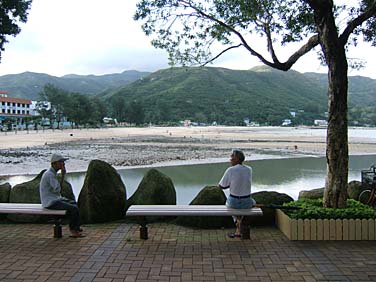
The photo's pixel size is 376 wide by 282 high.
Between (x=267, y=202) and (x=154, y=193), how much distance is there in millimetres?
2063

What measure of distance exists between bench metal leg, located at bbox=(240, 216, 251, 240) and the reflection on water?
405 cm

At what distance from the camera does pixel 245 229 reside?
227 inches

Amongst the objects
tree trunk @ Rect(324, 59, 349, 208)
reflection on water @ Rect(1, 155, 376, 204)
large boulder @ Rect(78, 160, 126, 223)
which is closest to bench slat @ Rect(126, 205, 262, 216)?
large boulder @ Rect(78, 160, 126, 223)

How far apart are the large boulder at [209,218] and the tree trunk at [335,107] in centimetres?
180

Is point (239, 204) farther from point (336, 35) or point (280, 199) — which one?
point (336, 35)

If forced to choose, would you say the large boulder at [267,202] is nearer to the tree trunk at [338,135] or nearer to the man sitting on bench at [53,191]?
the tree trunk at [338,135]

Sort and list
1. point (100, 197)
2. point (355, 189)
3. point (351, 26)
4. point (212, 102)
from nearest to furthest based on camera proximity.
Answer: point (351, 26)
point (100, 197)
point (355, 189)
point (212, 102)

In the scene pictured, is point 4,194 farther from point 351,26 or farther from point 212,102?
point 212,102

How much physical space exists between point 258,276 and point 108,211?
348 centimetres

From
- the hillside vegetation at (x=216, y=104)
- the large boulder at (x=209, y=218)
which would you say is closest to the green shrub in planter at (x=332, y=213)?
the large boulder at (x=209, y=218)

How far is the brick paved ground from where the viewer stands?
14.0 feet

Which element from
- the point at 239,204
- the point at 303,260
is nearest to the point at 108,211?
the point at 239,204

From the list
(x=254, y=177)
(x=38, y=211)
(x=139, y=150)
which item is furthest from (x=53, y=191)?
(x=139, y=150)

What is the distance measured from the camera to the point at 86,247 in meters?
5.35
